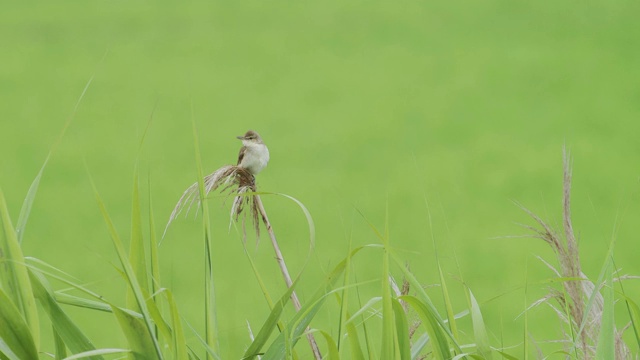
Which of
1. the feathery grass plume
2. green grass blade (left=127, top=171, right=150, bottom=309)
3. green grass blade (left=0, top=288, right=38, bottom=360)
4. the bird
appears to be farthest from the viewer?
the bird

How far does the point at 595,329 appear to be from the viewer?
1.06 m

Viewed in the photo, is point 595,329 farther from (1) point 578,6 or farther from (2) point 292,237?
(1) point 578,6

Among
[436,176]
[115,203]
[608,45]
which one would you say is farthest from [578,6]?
[115,203]

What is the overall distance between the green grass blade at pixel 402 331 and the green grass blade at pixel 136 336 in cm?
21

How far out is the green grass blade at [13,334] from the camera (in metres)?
0.80

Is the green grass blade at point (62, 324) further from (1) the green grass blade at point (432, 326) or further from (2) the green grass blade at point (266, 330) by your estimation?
(1) the green grass blade at point (432, 326)

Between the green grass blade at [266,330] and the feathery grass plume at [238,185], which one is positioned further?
the feathery grass plume at [238,185]

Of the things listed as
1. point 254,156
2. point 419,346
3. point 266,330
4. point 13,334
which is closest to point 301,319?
point 266,330

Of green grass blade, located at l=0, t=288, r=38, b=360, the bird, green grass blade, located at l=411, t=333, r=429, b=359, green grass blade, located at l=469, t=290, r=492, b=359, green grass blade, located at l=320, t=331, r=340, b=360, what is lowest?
the bird

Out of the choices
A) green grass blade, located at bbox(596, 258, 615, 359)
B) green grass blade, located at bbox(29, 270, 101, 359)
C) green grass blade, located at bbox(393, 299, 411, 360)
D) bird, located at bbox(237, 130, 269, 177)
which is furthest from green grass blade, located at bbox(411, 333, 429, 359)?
bird, located at bbox(237, 130, 269, 177)

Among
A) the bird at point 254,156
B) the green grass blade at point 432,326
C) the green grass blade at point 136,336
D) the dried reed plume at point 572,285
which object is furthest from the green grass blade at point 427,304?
the bird at point 254,156

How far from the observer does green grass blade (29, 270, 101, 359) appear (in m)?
0.86

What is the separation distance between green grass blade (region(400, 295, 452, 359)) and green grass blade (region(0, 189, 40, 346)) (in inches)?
12.3

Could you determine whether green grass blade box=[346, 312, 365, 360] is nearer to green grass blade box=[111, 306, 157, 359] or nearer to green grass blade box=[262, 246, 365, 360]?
green grass blade box=[262, 246, 365, 360]
